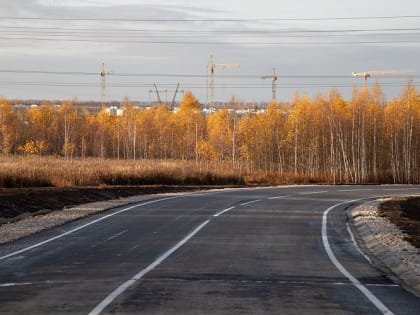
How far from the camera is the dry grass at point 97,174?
35.4 m

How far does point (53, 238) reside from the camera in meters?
16.9

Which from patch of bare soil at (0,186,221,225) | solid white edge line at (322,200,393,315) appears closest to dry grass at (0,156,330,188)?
patch of bare soil at (0,186,221,225)

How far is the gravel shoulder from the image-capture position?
11.9 m

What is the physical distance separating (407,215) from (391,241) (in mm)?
11468

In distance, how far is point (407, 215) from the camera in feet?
90.9

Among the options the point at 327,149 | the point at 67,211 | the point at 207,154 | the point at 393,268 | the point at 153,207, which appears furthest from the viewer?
the point at 207,154

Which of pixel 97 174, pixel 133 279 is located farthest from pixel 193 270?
pixel 97 174

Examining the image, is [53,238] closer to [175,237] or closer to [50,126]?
[175,237]

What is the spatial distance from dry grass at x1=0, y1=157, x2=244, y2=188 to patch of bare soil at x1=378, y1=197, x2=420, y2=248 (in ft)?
56.1

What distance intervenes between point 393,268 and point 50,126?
340 ft

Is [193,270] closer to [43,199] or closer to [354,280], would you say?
[354,280]

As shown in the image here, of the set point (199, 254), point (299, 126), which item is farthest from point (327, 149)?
point (199, 254)

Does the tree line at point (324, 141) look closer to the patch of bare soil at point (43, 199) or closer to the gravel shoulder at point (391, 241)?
the patch of bare soil at point (43, 199)

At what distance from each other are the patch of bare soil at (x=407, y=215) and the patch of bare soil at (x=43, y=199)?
12.5 meters
